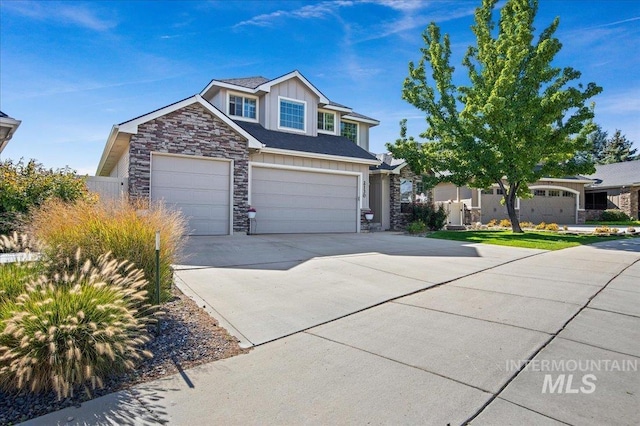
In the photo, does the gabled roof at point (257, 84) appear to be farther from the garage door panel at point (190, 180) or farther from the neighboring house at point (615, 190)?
the neighboring house at point (615, 190)

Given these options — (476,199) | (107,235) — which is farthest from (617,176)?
(107,235)

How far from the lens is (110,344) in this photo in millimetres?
3170

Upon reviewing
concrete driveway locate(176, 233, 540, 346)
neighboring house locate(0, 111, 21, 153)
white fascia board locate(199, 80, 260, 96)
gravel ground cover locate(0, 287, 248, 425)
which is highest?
white fascia board locate(199, 80, 260, 96)

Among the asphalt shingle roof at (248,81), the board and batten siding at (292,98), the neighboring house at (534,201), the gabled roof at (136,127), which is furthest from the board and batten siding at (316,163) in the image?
the neighboring house at (534,201)

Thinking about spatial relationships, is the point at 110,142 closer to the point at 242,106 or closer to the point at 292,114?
the point at 242,106

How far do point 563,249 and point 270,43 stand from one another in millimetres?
12423

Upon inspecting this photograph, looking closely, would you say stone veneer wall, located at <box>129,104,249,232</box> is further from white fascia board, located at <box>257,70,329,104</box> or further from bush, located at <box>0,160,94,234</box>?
white fascia board, located at <box>257,70,329,104</box>

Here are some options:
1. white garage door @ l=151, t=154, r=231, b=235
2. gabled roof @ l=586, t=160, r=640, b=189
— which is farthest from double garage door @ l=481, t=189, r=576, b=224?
white garage door @ l=151, t=154, r=231, b=235

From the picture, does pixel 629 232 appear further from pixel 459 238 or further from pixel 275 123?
pixel 275 123

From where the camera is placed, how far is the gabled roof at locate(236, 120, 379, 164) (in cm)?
1408

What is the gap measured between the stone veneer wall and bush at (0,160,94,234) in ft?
6.74

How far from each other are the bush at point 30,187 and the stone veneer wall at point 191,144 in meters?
2.05

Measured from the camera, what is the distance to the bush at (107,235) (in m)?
4.18

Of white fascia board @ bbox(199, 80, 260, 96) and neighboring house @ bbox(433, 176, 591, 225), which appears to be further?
neighboring house @ bbox(433, 176, 591, 225)
